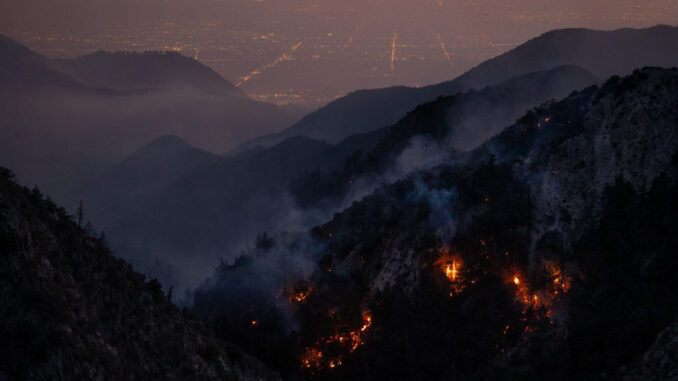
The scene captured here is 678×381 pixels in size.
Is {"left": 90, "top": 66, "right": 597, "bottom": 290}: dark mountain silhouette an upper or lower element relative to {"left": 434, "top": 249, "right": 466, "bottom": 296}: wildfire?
lower

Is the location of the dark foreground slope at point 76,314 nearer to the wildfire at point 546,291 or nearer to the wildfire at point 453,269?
the wildfire at point 453,269

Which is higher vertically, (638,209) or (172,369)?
(172,369)

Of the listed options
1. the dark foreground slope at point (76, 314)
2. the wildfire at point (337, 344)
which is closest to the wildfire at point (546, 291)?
the wildfire at point (337, 344)

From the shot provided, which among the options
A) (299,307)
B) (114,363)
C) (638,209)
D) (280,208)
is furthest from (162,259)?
(114,363)

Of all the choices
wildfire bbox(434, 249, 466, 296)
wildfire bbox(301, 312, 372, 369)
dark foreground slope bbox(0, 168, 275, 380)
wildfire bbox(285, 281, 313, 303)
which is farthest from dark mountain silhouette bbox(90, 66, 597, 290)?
dark foreground slope bbox(0, 168, 275, 380)

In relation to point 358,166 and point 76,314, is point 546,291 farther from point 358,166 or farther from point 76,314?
point 358,166

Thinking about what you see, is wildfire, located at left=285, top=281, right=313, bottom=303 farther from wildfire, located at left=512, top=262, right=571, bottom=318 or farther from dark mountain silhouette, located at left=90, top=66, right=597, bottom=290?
dark mountain silhouette, located at left=90, top=66, right=597, bottom=290

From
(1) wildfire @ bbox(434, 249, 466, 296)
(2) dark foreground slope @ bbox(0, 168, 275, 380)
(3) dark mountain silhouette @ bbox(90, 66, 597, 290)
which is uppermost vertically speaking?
(2) dark foreground slope @ bbox(0, 168, 275, 380)

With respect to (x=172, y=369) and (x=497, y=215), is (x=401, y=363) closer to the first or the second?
(x=497, y=215)
